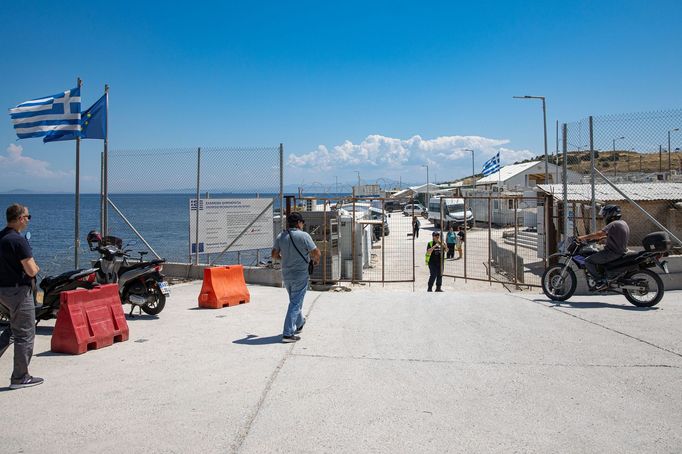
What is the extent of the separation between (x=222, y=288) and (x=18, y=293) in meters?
4.64

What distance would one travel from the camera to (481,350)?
6.83 meters

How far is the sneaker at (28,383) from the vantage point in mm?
5457

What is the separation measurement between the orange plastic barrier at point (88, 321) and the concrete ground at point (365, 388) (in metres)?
0.18

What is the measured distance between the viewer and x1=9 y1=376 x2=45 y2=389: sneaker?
546 centimetres

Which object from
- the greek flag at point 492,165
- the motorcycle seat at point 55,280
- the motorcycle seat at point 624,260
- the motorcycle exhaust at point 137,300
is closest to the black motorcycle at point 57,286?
the motorcycle seat at point 55,280

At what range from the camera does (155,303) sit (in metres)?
8.98

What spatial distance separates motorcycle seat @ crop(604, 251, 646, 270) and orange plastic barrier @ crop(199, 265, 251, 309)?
6.44 metres

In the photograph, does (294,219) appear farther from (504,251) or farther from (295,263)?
(504,251)

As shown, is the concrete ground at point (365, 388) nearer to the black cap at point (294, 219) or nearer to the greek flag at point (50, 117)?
the black cap at point (294, 219)

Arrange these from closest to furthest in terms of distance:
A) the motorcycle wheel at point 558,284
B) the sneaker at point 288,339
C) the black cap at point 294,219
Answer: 1. the sneaker at point 288,339
2. the black cap at point 294,219
3. the motorcycle wheel at point 558,284

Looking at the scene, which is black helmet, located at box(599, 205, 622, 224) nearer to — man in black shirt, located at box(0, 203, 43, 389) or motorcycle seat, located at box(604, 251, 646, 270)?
motorcycle seat, located at box(604, 251, 646, 270)

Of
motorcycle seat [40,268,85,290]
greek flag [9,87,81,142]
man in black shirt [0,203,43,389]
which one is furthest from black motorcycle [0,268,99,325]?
greek flag [9,87,81,142]

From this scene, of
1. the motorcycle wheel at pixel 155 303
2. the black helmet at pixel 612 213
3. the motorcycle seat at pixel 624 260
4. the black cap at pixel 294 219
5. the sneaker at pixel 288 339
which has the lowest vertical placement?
the sneaker at pixel 288 339

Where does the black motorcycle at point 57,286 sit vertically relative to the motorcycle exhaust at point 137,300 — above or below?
above
